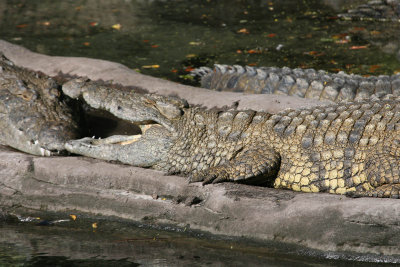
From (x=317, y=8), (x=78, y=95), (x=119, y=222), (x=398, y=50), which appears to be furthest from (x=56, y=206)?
(x=317, y=8)

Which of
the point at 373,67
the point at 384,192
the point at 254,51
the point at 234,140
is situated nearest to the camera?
the point at 384,192

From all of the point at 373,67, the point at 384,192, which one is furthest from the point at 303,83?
the point at 384,192

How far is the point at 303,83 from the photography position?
20.1ft

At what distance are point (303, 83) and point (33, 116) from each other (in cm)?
275

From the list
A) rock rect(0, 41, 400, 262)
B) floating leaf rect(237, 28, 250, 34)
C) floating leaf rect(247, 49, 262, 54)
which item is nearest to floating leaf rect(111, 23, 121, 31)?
floating leaf rect(237, 28, 250, 34)

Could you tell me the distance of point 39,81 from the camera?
562 cm

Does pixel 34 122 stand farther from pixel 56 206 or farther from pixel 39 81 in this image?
pixel 56 206

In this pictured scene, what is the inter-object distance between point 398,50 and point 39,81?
534 centimetres

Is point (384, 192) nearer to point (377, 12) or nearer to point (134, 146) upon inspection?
point (134, 146)

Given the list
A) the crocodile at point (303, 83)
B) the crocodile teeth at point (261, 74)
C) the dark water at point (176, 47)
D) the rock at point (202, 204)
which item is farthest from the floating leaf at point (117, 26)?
the rock at point (202, 204)

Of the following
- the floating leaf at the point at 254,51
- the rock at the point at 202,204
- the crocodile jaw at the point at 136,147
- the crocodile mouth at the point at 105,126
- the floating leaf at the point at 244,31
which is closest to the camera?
the rock at the point at 202,204

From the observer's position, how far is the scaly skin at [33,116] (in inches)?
199

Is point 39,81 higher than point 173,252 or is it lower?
higher

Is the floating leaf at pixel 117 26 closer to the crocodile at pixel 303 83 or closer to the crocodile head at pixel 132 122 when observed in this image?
the crocodile at pixel 303 83
